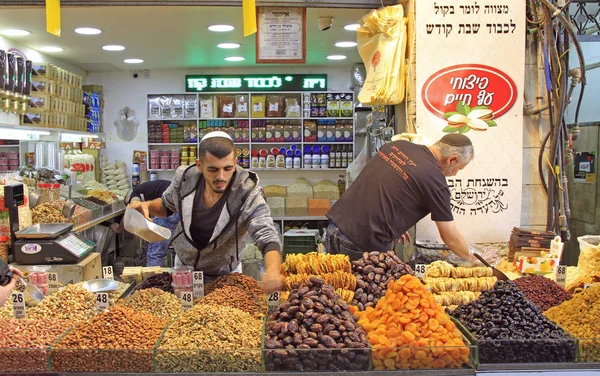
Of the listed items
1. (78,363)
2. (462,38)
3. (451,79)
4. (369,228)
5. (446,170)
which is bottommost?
(78,363)

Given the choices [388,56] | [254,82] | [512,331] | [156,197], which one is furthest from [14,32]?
[512,331]

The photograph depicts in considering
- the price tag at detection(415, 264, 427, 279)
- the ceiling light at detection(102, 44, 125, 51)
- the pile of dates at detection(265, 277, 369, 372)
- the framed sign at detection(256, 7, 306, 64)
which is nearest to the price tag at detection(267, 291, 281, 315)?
the pile of dates at detection(265, 277, 369, 372)

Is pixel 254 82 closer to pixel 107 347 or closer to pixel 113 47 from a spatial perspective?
pixel 113 47

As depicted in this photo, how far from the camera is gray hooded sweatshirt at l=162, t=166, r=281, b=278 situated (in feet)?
8.93

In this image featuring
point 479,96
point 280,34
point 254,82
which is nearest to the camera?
point 479,96

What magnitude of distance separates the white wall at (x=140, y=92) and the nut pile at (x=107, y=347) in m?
6.84

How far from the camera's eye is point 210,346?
1809 mm

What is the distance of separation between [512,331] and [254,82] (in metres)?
7.12

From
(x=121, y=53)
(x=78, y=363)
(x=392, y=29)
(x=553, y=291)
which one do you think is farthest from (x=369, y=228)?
(x=121, y=53)

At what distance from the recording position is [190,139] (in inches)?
333

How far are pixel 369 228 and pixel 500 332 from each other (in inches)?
61.0

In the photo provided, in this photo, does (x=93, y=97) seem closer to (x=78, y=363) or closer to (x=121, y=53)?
(x=121, y=53)

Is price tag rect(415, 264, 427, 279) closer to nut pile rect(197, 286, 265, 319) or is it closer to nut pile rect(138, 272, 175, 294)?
nut pile rect(197, 286, 265, 319)

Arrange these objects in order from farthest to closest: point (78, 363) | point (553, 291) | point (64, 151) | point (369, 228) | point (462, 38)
A: point (64, 151) → point (462, 38) → point (369, 228) → point (553, 291) → point (78, 363)
